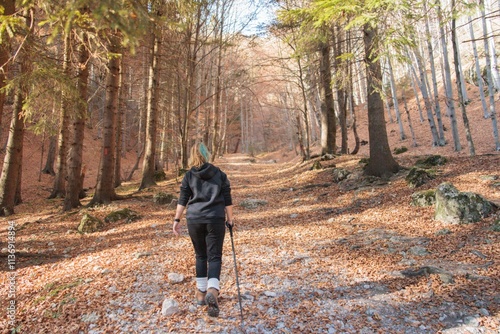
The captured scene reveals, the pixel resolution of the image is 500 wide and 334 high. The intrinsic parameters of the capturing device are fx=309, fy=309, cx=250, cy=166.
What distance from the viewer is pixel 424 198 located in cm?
693

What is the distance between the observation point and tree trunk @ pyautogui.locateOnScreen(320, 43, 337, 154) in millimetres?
14336

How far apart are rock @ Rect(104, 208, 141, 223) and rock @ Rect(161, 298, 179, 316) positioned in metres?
4.78

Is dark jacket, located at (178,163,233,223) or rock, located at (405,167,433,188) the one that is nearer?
dark jacket, located at (178,163,233,223)

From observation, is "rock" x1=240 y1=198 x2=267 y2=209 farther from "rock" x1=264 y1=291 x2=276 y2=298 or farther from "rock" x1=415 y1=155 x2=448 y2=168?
"rock" x1=264 y1=291 x2=276 y2=298

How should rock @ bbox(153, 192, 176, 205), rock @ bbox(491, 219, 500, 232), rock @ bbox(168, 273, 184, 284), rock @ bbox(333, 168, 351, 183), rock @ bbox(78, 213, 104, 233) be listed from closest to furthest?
rock @ bbox(168, 273, 184, 284)
rock @ bbox(491, 219, 500, 232)
rock @ bbox(78, 213, 104, 233)
rock @ bbox(153, 192, 176, 205)
rock @ bbox(333, 168, 351, 183)

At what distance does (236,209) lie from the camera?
30.8 ft

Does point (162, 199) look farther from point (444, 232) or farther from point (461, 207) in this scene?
point (461, 207)

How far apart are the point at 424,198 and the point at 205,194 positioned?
215 inches

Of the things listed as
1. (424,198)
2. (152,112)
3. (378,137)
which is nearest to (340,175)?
(378,137)

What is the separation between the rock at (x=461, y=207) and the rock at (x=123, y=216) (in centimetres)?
714

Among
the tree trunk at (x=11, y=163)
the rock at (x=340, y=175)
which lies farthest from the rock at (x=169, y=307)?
the tree trunk at (x=11, y=163)

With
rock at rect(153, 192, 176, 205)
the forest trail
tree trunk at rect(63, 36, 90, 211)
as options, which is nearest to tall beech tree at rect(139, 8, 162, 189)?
rock at rect(153, 192, 176, 205)

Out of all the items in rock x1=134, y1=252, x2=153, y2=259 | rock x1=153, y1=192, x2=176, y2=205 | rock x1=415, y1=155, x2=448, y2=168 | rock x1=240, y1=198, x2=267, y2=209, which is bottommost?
rock x1=134, y1=252, x2=153, y2=259

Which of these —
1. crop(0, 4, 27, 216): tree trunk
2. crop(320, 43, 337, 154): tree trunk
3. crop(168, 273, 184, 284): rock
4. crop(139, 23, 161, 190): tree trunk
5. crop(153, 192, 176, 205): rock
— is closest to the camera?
crop(168, 273, 184, 284): rock
